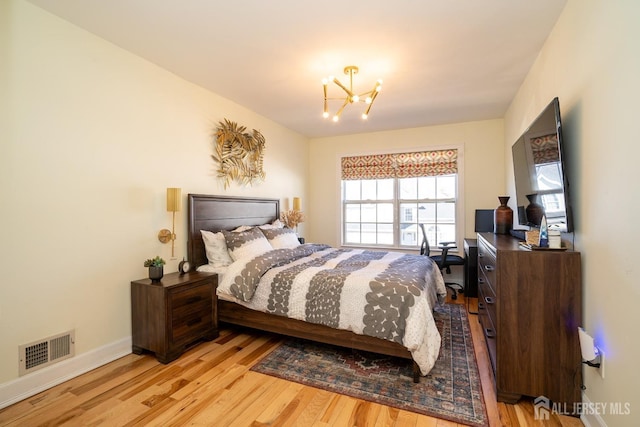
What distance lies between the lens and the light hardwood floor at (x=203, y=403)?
1.73 metres

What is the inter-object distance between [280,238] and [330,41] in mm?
2264

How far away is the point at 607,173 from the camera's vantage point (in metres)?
1.51

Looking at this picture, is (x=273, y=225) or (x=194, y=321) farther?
(x=273, y=225)

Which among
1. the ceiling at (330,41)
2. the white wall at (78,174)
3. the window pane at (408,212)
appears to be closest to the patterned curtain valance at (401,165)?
the window pane at (408,212)

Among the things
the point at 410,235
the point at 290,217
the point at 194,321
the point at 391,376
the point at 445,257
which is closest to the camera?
the point at 391,376

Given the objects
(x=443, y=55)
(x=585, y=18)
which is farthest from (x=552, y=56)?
(x=443, y=55)

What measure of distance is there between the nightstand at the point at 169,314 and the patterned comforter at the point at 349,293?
0.86 feet

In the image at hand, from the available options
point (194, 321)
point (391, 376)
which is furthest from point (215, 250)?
point (391, 376)

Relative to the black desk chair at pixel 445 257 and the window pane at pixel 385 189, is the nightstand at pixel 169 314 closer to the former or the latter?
the black desk chair at pixel 445 257

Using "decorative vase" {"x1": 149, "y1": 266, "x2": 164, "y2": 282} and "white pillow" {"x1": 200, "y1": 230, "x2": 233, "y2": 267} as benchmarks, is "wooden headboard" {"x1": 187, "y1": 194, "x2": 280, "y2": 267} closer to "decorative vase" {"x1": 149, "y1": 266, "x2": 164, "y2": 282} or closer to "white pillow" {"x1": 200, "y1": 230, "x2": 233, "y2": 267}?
"white pillow" {"x1": 200, "y1": 230, "x2": 233, "y2": 267}

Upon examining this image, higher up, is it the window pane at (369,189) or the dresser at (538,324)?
the window pane at (369,189)

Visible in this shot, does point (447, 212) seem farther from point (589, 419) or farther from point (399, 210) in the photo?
point (589, 419)

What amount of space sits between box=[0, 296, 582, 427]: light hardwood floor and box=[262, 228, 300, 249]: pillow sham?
4.99 feet

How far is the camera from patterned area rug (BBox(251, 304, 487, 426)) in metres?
1.87
